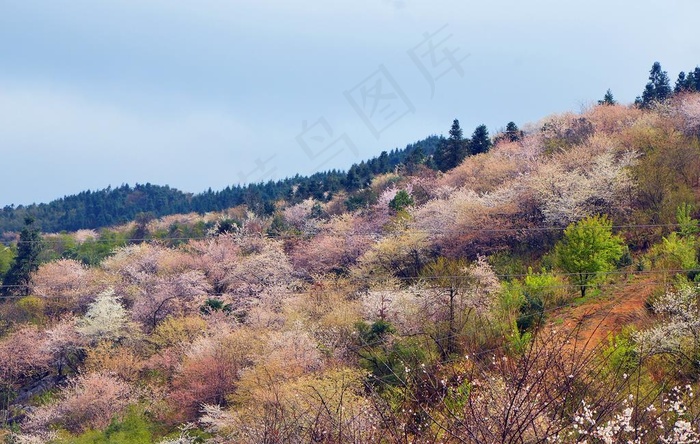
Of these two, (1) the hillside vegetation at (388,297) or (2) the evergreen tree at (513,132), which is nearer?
(1) the hillside vegetation at (388,297)

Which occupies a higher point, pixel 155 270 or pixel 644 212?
pixel 155 270

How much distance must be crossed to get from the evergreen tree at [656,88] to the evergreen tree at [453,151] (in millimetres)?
13215

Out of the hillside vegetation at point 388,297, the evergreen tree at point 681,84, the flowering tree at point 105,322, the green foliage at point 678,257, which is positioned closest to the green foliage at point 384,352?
the hillside vegetation at point 388,297

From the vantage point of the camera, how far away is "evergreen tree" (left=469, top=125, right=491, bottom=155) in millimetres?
50469

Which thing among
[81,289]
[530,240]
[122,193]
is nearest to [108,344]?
[81,289]

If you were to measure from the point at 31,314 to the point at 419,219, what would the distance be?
24.4 m

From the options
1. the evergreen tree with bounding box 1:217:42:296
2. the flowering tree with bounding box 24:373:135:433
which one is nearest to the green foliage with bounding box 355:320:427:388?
the flowering tree with bounding box 24:373:135:433

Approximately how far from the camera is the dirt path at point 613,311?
21.4 meters

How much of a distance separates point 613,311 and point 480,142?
96.8ft

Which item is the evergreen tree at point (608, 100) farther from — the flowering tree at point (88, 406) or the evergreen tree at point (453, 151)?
the flowering tree at point (88, 406)

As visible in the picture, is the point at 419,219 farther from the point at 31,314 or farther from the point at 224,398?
the point at 31,314

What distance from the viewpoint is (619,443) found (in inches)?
293

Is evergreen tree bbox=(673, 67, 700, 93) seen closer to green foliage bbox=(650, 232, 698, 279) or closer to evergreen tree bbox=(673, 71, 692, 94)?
evergreen tree bbox=(673, 71, 692, 94)

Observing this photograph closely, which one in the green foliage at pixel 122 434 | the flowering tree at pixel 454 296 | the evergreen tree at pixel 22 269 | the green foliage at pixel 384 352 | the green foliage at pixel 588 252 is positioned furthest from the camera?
the evergreen tree at pixel 22 269
